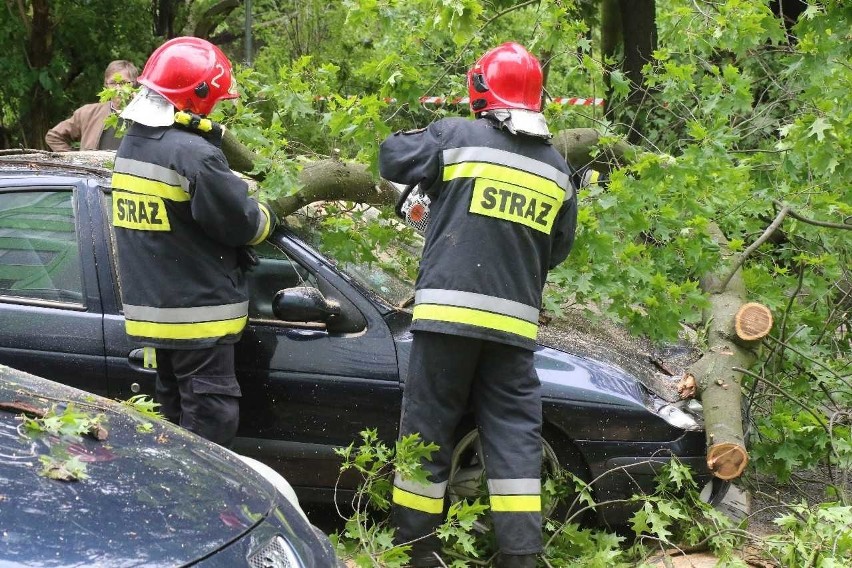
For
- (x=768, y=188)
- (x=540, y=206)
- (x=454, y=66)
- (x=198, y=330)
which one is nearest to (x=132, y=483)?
(x=198, y=330)

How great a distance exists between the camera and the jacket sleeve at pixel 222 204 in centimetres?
378

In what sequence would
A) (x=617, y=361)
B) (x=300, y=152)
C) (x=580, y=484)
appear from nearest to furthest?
(x=580, y=484)
(x=617, y=361)
(x=300, y=152)

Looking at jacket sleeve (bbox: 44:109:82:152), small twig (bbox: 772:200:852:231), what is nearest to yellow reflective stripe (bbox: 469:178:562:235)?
small twig (bbox: 772:200:852:231)

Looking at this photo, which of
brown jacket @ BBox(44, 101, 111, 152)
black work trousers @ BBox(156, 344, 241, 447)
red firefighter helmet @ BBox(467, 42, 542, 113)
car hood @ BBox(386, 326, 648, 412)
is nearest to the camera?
red firefighter helmet @ BBox(467, 42, 542, 113)

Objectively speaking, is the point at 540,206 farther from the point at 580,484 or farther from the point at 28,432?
the point at 28,432

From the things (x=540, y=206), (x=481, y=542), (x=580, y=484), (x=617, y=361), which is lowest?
(x=481, y=542)

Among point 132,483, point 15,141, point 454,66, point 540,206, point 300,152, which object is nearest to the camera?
point 132,483

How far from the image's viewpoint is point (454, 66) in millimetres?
5242

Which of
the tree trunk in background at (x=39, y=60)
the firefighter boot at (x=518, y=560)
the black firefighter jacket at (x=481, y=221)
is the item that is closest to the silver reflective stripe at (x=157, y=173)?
the black firefighter jacket at (x=481, y=221)

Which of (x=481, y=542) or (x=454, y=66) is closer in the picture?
(x=481, y=542)

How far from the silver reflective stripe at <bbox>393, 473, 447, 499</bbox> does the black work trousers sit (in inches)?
28.3

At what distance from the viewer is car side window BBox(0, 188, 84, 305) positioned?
4.20 metres

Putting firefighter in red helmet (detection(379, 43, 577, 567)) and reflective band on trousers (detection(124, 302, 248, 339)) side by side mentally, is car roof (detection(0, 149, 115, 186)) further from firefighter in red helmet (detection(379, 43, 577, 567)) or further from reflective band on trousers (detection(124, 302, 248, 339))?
firefighter in red helmet (detection(379, 43, 577, 567))

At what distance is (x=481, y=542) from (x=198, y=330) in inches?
56.6
